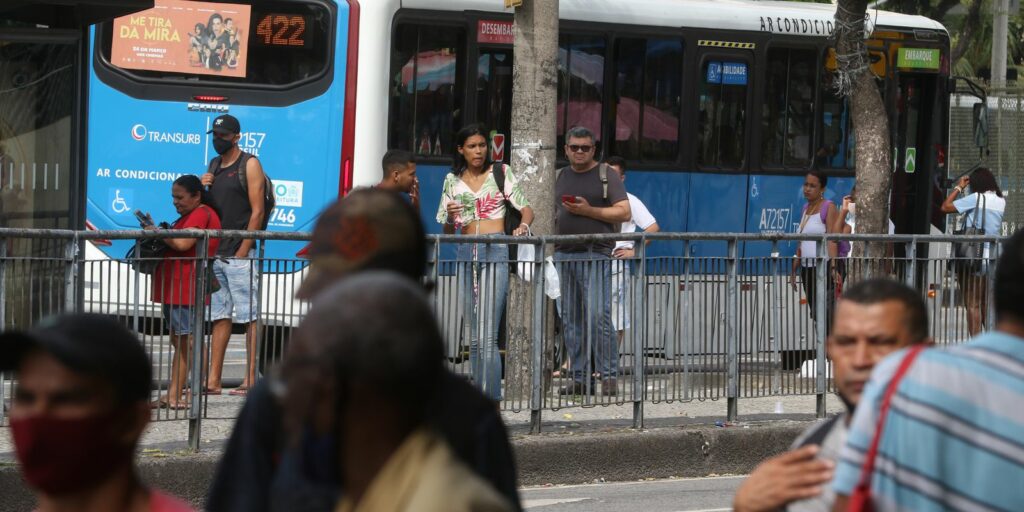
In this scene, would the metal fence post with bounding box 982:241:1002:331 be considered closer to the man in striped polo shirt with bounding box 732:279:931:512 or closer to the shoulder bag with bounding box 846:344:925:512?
the man in striped polo shirt with bounding box 732:279:931:512

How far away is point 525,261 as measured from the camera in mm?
9172

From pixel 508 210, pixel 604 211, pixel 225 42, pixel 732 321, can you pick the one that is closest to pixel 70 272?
pixel 508 210

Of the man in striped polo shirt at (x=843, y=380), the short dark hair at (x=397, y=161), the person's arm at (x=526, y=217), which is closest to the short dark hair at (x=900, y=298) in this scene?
Answer: the man in striped polo shirt at (x=843, y=380)

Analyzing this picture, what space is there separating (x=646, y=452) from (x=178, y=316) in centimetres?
287

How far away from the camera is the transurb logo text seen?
16438mm

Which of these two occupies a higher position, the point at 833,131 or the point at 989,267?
the point at 833,131

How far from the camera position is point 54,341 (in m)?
2.58

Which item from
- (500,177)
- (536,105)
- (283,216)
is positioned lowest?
(283,216)

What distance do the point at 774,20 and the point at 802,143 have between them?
4.39 ft

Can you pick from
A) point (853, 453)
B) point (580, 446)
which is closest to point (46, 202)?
point (580, 446)

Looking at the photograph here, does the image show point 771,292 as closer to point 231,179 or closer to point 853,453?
point 231,179

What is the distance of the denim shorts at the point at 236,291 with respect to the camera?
8289 mm

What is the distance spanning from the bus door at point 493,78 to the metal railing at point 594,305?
15.8ft

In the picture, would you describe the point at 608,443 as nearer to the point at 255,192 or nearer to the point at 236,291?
the point at 236,291
